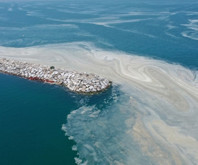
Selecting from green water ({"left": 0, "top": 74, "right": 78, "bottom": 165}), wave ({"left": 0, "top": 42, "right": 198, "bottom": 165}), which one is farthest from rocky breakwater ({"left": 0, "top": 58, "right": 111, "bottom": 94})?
wave ({"left": 0, "top": 42, "right": 198, "bottom": 165})

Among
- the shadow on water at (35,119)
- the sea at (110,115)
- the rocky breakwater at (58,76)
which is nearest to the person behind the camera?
the shadow on water at (35,119)

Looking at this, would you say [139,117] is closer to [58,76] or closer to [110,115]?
[110,115]

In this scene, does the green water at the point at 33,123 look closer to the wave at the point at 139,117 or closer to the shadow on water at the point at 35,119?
the shadow on water at the point at 35,119

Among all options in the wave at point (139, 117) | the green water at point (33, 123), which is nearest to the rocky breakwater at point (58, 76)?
the green water at point (33, 123)

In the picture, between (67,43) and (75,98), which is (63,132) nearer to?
(75,98)

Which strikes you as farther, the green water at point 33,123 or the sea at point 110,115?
the sea at point 110,115

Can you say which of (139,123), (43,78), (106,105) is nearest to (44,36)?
(43,78)

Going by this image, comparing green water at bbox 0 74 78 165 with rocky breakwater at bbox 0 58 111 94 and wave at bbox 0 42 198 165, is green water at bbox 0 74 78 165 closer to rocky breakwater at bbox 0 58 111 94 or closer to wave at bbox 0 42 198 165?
wave at bbox 0 42 198 165
